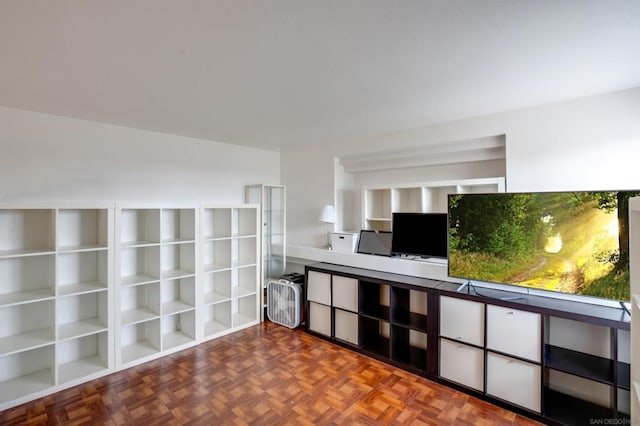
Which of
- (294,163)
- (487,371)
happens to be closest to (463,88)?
(487,371)

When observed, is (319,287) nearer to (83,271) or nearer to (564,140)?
(83,271)

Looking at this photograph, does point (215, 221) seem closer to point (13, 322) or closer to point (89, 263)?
point (89, 263)

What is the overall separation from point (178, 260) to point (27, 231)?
4.54 feet

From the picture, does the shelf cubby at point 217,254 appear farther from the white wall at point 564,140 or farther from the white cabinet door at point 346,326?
the white wall at point 564,140

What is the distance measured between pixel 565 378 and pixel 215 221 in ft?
12.7

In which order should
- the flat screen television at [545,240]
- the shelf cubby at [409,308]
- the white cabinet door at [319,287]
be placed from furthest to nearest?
1. the white cabinet door at [319,287]
2. the shelf cubby at [409,308]
3. the flat screen television at [545,240]

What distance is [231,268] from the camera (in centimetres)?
391

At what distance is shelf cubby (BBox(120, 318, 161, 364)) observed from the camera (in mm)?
3254

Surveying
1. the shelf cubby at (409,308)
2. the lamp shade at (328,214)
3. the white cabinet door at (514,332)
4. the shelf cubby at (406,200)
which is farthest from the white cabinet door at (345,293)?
the white cabinet door at (514,332)

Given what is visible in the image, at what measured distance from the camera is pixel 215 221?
4.14 meters

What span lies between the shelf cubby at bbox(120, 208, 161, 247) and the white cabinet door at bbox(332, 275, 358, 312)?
1926 mm

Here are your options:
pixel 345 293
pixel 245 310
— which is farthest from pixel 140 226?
pixel 345 293

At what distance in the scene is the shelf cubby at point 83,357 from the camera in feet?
9.43

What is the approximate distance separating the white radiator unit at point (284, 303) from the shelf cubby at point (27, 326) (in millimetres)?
2210
